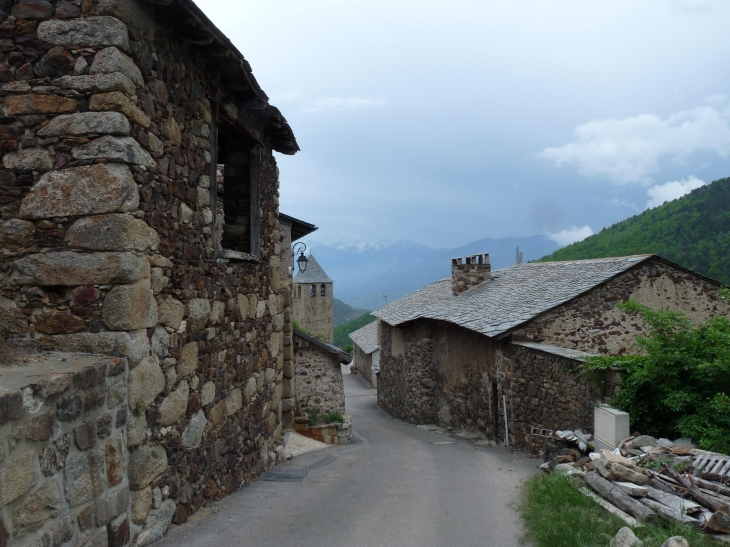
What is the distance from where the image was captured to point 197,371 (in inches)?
202

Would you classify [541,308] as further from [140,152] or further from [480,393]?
[140,152]

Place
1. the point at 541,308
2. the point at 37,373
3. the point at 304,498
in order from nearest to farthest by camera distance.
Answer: the point at 37,373 < the point at 304,498 < the point at 541,308

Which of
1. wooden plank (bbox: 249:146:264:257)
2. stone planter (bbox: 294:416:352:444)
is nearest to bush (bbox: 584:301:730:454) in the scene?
wooden plank (bbox: 249:146:264:257)

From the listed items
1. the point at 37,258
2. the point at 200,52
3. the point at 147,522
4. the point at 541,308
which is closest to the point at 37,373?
the point at 37,258

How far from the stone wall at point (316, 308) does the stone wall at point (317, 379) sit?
28.8 m

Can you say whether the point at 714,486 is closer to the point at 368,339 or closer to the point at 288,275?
the point at 288,275

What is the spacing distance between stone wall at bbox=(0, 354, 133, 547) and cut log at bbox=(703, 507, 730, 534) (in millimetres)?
3950

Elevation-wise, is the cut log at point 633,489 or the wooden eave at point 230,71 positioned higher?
the wooden eave at point 230,71

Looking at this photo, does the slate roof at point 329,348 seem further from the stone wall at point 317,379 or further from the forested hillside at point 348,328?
the forested hillside at point 348,328

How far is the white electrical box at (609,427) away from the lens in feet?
21.6

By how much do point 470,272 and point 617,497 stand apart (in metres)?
15.4

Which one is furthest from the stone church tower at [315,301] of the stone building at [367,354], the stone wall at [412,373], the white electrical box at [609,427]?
the white electrical box at [609,427]

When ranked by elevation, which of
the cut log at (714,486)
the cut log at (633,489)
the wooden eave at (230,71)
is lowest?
the cut log at (633,489)

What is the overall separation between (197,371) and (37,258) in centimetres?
169
